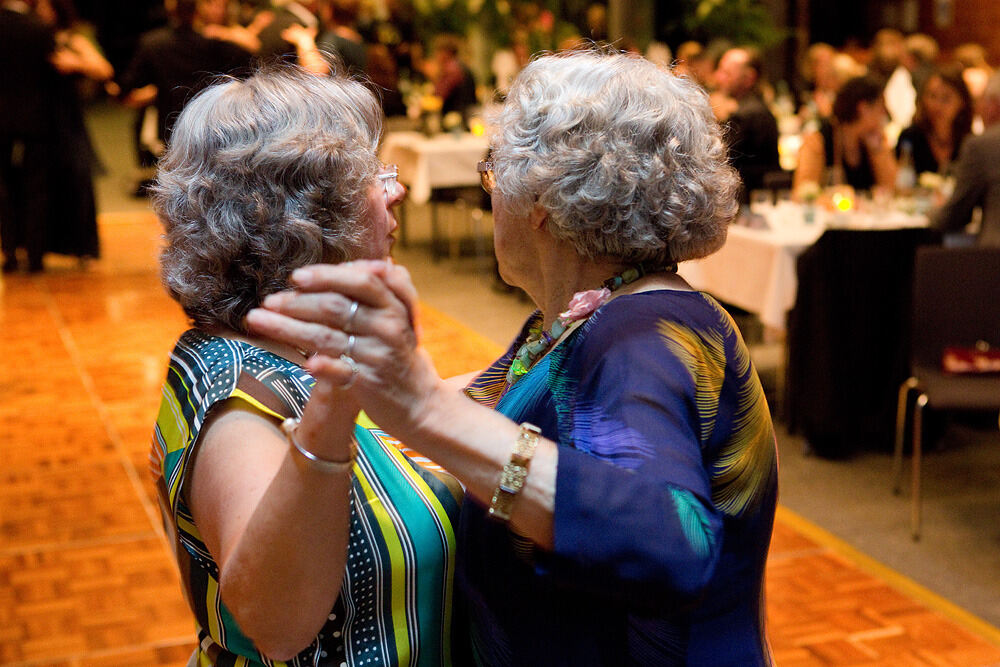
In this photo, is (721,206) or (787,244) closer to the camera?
(721,206)

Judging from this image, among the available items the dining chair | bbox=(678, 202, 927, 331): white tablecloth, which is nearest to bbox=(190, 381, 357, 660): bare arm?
the dining chair

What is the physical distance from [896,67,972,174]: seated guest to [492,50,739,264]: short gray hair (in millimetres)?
5661

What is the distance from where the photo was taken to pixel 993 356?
13.2 feet

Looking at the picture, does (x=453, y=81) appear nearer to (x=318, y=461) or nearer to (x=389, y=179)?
(x=389, y=179)

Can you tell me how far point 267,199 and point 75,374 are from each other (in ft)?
16.1

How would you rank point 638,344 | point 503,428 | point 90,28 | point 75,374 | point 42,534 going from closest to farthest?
point 503,428
point 638,344
point 42,534
point 75,374
point 90,28

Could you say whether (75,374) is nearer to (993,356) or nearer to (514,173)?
(993,356)

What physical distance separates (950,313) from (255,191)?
10.8 ft

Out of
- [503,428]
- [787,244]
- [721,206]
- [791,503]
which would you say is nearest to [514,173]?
[721,206]

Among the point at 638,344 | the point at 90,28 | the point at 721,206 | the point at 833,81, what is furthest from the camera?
the point at 90,28

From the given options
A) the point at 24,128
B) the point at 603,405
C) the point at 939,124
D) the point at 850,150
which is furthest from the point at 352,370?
the point at 24,128

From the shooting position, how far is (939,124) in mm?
6770

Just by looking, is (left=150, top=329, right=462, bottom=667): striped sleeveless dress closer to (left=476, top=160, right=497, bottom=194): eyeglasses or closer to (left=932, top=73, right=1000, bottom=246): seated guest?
(left=476, top=160, right=497, bottom=194): eyeglasses

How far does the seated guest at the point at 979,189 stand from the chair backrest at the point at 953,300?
927mm
